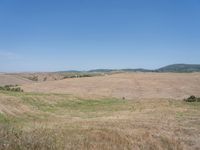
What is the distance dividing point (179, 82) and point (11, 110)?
44943mm

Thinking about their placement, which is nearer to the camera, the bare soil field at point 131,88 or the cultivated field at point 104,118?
the cultivated field at point 104,118

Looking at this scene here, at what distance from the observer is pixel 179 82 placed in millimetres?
63969

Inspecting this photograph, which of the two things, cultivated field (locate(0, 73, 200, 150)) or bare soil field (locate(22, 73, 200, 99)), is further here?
bare soil field (locate(22, 73, 200, 99))

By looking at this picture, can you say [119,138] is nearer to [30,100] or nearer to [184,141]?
[184,141]

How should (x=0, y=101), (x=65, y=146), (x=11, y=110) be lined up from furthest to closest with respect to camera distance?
1. (x=0, y=101)
2. (x=11, y=110)
3. (x=65, y=146)

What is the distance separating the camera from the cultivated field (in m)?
9.59

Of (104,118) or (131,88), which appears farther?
(131,88)

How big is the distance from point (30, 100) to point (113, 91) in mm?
25231

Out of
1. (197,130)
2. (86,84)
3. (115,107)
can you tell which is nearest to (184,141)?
(197,130)

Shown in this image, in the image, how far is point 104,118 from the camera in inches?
878

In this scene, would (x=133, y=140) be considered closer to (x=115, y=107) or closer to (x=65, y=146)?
(x=65, y=146)

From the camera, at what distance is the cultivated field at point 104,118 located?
9594mm

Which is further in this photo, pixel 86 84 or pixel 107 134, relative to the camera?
pixel 86 84

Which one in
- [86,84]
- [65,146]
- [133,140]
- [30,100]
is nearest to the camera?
[65,146]
